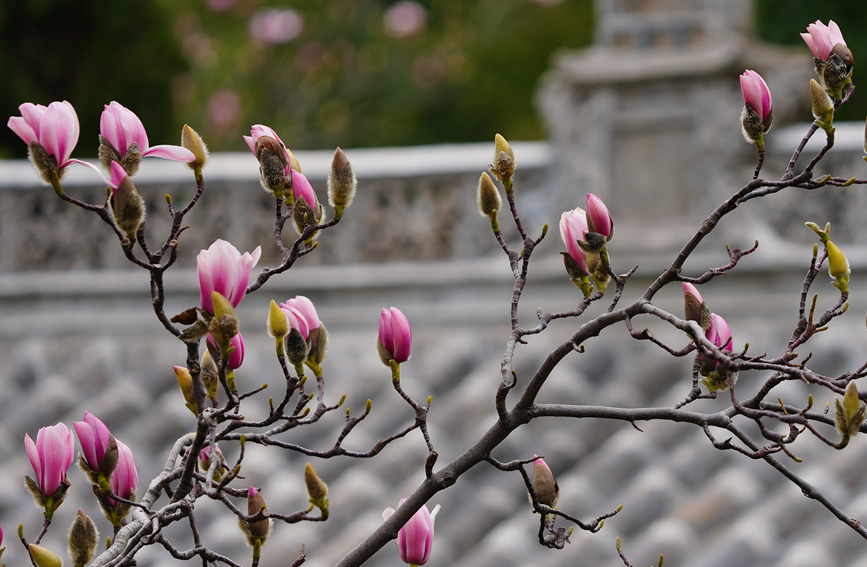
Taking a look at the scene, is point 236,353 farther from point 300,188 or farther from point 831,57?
point 831,57

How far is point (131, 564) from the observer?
104 centimetres

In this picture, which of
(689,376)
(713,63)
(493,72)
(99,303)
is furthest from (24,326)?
(493,72)

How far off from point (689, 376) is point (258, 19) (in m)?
5.06

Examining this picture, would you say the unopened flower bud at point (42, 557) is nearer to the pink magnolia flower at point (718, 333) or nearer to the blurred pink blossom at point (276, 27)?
the pink magnolia flower at point (718, 333)

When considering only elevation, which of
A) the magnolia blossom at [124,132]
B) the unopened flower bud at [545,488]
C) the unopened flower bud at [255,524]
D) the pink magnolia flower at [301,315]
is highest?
the magnolia blossom at [124,132]

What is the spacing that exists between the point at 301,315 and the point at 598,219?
0.36 metres

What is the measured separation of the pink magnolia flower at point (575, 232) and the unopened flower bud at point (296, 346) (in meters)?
0.33

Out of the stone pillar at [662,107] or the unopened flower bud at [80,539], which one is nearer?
the unopened flower bud at [80,539]

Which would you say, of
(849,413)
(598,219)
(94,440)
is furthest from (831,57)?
(94,440)

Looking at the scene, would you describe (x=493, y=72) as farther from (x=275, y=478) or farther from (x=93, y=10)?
(x=275, y=478)

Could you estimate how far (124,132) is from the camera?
103 centimetres

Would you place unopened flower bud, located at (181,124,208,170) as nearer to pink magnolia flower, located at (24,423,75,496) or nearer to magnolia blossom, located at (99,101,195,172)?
magnolia blossom, located at (99,101,195,172)

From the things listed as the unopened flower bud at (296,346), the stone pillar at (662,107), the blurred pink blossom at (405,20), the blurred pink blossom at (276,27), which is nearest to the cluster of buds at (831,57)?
the unopened flower bud at (296,346)

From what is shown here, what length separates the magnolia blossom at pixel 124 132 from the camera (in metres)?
1.02
